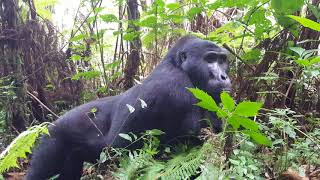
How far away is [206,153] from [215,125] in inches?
42.5

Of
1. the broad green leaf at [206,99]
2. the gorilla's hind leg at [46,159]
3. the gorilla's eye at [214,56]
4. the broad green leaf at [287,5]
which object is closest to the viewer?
the broad green leaf at [206,99]

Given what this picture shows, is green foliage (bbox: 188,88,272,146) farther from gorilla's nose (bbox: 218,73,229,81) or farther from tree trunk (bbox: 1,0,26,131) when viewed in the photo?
tree trunk (bbox: 1,0,26,131)

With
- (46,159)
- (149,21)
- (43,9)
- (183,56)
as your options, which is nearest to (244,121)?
(183,56)

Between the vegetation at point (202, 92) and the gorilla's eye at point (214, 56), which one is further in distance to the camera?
the gorilla's eye at point (214, 56)

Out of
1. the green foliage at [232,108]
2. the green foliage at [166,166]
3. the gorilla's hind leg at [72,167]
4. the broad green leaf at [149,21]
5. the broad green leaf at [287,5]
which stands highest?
the broad green leaf at [287,5]

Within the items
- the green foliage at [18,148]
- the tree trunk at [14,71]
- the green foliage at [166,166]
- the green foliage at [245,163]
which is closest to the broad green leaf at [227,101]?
the green foliage at [166,166]

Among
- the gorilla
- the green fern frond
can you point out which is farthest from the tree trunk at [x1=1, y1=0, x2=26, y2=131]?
the green fern frond

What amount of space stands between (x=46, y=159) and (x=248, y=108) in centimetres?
220

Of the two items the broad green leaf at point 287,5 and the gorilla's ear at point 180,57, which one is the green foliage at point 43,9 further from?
the broad green leaf at point 287,5

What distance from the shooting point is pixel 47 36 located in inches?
211

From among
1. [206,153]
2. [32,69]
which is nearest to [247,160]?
[206,153]

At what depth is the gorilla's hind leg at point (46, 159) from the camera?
3770 millimetres

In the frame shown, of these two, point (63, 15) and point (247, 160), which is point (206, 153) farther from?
point (63, 15)

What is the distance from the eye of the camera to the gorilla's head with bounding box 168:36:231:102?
11.3 feet
